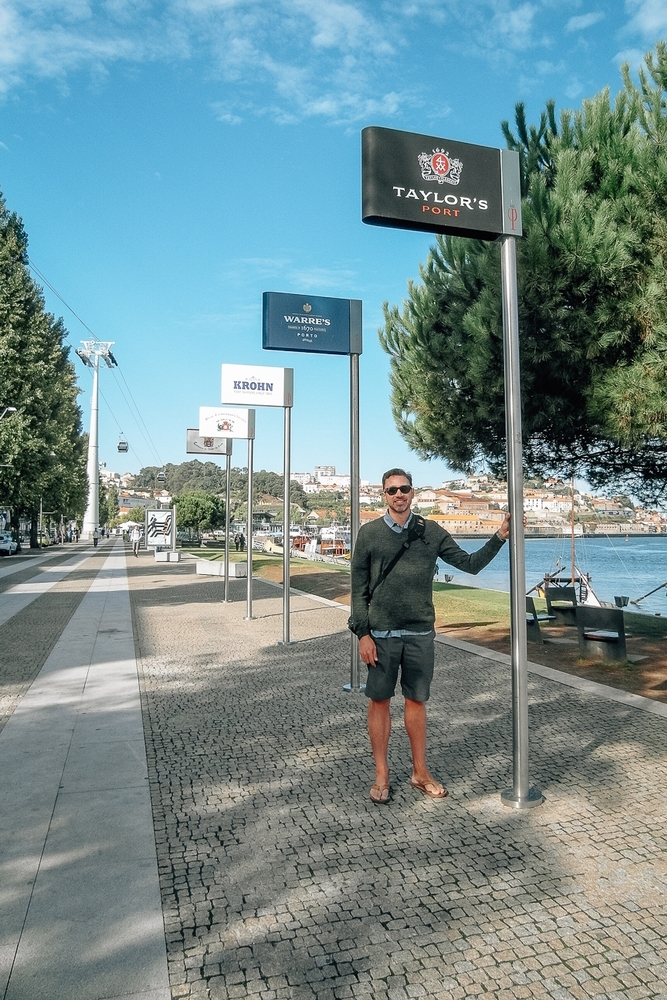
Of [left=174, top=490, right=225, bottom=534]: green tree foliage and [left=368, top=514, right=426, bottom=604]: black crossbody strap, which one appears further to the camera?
[left=174, top=490, right=225, bottom=534]: green tree foliage

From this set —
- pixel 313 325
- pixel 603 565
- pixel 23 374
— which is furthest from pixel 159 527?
pixel 603 565

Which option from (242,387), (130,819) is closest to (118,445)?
(242,387)

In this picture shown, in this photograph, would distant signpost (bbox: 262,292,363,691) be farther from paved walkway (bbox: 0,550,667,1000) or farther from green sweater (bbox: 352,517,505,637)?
green sweater (bbox: 352,517,505,637)

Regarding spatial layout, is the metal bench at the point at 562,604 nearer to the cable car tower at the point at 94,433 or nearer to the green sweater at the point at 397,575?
the green sweater at the point at 397,575

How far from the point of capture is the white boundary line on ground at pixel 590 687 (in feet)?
20.1

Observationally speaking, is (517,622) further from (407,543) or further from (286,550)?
(286,550)

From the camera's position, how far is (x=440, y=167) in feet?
13.5

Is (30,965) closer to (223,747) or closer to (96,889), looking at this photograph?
(96,889)

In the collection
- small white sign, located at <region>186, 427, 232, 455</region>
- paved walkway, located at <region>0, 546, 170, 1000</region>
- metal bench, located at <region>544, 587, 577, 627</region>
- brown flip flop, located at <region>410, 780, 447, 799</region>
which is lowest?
paved walkway, located at <region>0, 546, 170, 1000</region>

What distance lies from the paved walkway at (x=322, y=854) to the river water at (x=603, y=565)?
28.2 meters

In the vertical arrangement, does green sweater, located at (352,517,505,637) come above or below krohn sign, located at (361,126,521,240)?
below

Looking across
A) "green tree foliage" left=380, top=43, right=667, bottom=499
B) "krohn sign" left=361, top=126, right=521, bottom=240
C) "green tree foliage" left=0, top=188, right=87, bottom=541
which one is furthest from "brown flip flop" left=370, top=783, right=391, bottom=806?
"green tree foliage" left=0, top=188, right=87, bottom=541

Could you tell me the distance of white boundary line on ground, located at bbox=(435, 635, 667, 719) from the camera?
20.1 feet

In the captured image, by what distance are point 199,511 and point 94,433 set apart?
2893 centimetres
